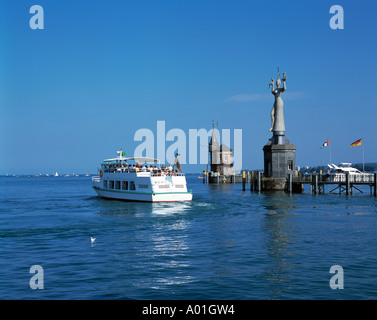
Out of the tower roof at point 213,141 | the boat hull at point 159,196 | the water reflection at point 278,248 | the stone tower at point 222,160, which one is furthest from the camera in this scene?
the tower roof at point 213,141

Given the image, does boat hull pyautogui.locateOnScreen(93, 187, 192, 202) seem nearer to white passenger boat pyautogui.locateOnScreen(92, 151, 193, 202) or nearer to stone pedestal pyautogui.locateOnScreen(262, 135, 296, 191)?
white passenger boat pyautogui.locateOnScreen(92, 151, 193, 202)

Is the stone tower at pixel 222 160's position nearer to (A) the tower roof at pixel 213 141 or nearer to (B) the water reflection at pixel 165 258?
(A) the tower roof at pixel 213 141

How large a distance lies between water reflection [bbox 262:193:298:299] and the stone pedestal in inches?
977

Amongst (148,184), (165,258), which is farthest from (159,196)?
(165,258)

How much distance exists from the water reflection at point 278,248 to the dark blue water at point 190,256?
1.8 inches

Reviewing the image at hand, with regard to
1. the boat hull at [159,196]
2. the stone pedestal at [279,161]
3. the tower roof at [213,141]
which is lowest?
the boat hull at [159,196]

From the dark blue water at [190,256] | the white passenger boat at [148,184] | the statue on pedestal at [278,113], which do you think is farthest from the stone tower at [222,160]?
the dark blue water at [190,256]

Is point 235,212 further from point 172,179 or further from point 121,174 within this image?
point 121,174

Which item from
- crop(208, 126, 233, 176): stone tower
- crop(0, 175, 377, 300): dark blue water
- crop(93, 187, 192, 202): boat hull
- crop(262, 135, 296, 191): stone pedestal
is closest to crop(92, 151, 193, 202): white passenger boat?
crop(93, 187, 192, 202): boat hull

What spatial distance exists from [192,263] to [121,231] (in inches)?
433

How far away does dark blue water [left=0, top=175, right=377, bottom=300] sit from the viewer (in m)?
14.6

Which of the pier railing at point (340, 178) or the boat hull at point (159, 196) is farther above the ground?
the pier railing at point (340, 178)

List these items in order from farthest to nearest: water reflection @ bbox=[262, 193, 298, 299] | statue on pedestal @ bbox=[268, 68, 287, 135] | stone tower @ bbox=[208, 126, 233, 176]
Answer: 1. stone tower @ bbox=[208, 126, 233, 176]
2. statue on pedestal @ bbox=[268, 68, 287, 135]
3. water reflection @ bbox=[262, 193, 298, 299]

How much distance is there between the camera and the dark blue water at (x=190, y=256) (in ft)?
47.9
